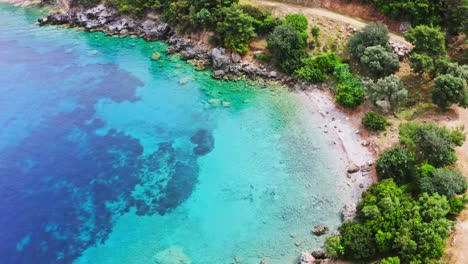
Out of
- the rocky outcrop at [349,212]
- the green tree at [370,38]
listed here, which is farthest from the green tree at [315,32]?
the rocky outcrop at [349,212]

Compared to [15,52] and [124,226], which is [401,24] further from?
[15,52]

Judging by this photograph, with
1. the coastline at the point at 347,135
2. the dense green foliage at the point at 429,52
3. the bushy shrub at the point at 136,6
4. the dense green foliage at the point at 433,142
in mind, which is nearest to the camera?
the dense green foliage at the point at 433,142

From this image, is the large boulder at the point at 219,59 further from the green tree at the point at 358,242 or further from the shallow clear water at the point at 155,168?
the green tree at the point at 358,242

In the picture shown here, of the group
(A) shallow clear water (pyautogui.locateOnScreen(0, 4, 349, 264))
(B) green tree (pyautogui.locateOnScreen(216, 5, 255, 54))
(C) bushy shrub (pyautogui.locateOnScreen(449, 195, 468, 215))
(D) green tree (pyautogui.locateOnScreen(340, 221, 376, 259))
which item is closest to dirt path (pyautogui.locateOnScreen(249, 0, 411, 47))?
(B) green tree (pyautogui.locateOnScreen(216, 5, 255, 54))

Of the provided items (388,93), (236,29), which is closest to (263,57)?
(236,29)

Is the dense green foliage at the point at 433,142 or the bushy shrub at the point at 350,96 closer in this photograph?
the dense green foliage at the point at 433,142

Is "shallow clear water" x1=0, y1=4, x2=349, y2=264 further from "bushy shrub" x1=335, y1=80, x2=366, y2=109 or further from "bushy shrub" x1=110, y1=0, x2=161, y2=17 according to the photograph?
"bushy shrub" x1=110, y1=0, x2=161, y2=17
